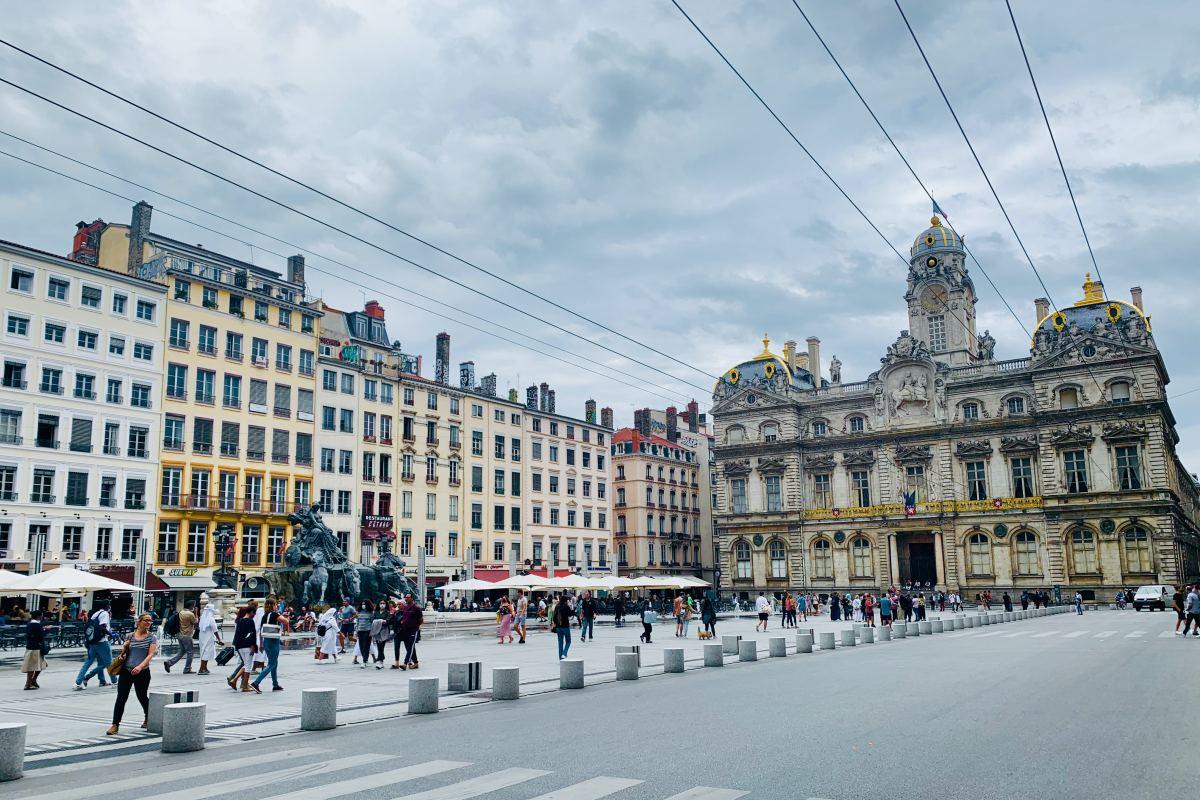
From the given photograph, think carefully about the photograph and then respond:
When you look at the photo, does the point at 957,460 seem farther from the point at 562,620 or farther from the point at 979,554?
the point at 562,620

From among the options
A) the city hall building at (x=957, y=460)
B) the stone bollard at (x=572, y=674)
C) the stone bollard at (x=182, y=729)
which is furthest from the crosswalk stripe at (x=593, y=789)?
the city hall building at (x=957, y=460)

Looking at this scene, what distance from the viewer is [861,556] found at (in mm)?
77375

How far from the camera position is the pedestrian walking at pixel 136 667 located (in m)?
13.1

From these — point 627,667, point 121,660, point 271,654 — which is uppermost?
point 121,660

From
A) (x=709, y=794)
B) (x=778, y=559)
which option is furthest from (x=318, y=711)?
(x=778, y=559)

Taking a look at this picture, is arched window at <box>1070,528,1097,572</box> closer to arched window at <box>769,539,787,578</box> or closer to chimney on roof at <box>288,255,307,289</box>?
arched window at <box>769,539,787,578</box>

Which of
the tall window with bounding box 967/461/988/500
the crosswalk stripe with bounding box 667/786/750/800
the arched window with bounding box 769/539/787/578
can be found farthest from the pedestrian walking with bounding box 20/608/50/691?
the arched window with bounding box 769/539/787/578

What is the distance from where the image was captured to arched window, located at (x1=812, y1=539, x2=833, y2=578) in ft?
259

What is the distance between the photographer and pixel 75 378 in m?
45.9

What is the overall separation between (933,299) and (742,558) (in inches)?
1063

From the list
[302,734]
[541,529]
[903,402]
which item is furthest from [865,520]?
[302,734]

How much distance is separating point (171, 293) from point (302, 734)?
42813 millimetres

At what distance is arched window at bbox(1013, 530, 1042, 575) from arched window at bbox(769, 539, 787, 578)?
18411 mm

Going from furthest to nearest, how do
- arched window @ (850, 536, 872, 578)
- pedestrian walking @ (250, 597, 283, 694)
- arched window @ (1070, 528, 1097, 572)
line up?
arched window @ (850, 536, 872, 578), arched window @ (1070, 528, 1097, 572), pedestrian walking @ (250, 597, 283, 694)
